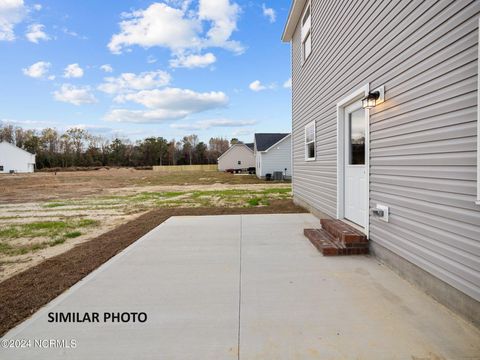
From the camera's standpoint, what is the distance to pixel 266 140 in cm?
2662

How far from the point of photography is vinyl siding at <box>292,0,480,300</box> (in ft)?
6.93

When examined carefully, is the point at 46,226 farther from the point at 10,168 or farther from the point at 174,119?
the point at 10,168

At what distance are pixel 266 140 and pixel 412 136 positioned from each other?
78.9 feet

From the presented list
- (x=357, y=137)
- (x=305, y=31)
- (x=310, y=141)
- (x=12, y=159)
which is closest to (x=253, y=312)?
(x=357, y=137)

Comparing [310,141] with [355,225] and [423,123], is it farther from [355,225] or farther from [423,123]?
[423,123]

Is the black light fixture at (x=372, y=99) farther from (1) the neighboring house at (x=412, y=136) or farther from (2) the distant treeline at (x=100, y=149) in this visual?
(2) the distant treeline at (x=100, y=149)

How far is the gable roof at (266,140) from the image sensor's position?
25656 mm

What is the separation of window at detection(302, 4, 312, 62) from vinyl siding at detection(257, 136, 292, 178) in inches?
636

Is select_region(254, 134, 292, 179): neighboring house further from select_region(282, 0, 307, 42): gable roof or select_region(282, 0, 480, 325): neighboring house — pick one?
select_region(282, 0, 480, 325): neighboring house

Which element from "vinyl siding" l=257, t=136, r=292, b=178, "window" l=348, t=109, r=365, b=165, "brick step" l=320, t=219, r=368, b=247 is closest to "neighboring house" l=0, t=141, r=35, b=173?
"vinyl siding" l=257, t=136, r=292, b=178

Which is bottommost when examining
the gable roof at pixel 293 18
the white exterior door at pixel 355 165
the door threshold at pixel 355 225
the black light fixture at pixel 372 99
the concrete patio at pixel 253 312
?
the concrete patio at pixel 253 312

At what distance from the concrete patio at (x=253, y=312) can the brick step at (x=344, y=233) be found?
24cm

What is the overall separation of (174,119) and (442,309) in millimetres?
48706

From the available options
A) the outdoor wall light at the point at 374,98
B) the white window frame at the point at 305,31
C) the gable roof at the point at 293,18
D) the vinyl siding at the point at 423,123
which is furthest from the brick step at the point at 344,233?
the gable roof at the point at 293,18
